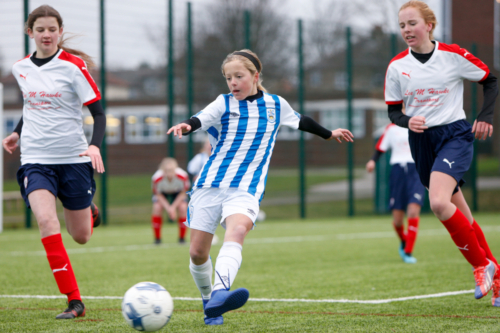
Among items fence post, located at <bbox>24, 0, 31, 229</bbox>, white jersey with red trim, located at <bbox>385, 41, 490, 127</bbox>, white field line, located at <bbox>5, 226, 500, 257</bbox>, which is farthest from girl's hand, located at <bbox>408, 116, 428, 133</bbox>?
fence post, located at <bbox>24, 0, 31, 229</bbox>

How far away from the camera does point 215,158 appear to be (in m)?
3.99

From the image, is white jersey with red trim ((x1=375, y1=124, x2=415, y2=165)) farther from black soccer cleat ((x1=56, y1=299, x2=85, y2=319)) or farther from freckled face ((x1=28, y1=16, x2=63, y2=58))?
black soccer cleat ((x1=56, y1=299, x2=85, y2=319))


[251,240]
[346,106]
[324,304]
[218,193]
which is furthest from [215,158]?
[346,106]

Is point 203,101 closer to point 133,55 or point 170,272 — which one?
point 133,55

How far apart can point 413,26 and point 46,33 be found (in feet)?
8.70

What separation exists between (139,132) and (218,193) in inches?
450

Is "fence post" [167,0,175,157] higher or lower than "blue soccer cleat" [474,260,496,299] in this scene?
higher

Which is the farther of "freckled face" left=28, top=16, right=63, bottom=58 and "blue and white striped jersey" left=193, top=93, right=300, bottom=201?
"freckled face" left=28, top=16, right=63, bottom=58

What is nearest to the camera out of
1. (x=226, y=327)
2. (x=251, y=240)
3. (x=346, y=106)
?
(x=226, y=327)

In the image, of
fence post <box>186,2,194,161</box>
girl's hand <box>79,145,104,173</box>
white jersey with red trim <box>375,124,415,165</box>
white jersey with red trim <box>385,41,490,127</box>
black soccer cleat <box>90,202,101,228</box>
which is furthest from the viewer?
fence post <box>186,2,194,161</box>

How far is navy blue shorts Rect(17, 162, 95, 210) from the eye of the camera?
429 cm

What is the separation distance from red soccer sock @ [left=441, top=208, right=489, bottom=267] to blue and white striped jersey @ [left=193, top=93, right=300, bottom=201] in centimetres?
142

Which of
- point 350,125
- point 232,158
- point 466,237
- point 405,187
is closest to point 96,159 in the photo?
point 232,158

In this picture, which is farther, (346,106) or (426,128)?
(346,106)
